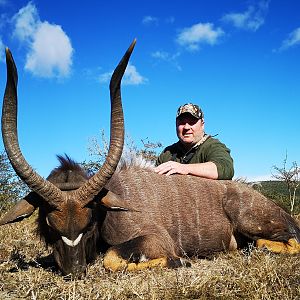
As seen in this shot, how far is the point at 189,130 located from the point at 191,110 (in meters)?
0.28

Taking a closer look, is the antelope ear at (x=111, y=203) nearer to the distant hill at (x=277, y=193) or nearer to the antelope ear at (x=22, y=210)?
the antelope ear at (x=22, y=210)

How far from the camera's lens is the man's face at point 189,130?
21.1ft

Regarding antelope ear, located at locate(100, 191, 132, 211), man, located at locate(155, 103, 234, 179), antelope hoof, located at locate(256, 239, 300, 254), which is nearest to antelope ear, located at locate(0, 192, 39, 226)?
antelope ear, located at locate(100, 191, 132, 211)

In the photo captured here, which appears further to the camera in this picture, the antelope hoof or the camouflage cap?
the camouflage cap

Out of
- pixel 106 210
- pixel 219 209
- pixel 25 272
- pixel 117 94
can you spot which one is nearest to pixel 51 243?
pixel 25 272

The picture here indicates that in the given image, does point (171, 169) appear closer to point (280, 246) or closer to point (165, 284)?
point (280, 246)

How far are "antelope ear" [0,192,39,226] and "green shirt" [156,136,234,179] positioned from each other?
7.89 feet

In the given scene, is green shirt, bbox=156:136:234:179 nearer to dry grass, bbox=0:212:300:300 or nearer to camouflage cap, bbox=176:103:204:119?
camouflage cap, bbox=176:103:204:119

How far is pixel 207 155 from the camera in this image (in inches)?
238

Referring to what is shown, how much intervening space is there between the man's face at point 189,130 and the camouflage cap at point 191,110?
0.06m

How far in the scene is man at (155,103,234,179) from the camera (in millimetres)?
5488

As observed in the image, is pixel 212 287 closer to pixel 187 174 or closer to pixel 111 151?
pixel 111 151

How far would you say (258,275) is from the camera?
10.4ft

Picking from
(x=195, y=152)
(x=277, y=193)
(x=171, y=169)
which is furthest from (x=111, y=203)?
(x=277, y=193)
